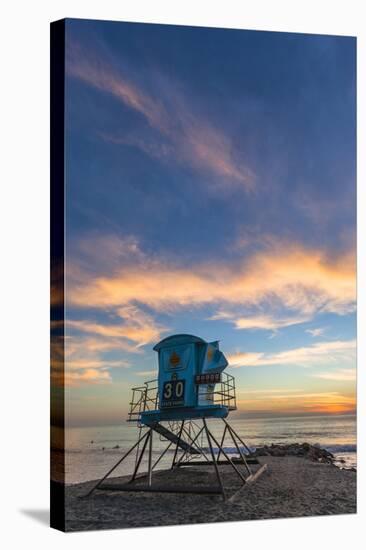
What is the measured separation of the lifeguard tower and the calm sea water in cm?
11

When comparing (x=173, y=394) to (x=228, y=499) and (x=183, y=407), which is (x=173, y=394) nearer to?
(x=183, y=407)

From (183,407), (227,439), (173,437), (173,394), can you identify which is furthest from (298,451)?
(173,394)

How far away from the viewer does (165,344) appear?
24.1 metres

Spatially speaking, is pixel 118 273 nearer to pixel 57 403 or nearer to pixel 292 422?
pixel 57 403

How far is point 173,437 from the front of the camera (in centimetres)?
2486

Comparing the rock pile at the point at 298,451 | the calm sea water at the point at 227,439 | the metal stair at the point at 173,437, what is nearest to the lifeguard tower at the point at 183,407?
the metal stair at the point at 173,437

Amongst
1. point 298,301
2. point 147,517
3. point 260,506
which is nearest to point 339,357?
point 298,301

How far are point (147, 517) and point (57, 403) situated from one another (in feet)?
7.73

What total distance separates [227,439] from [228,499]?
124 cm

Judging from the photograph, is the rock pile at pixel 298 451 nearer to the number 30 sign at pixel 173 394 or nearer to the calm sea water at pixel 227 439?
the calm sea water at pixel 227 439

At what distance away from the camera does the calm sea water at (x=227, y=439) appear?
76.5ft

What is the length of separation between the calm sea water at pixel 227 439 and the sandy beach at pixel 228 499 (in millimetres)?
269

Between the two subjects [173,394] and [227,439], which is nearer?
[173,394]

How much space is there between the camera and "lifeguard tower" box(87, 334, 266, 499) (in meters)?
24.1
